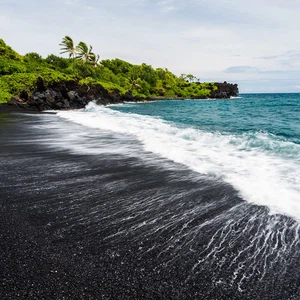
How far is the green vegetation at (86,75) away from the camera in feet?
128

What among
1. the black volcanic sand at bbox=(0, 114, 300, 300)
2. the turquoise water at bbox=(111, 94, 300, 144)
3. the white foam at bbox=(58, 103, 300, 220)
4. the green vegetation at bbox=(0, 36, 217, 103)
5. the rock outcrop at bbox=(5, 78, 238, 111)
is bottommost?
the black volcanic sand at bbox=(0, 114, 300, 300)

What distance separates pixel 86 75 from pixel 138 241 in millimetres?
73957

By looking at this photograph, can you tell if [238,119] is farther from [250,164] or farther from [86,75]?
[86,75]

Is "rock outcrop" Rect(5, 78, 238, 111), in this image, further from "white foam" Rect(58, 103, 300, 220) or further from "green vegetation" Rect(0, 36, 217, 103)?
"white foam" Rect(58, 103, 300, 220)

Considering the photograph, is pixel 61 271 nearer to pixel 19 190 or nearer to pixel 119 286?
pixel 119 286

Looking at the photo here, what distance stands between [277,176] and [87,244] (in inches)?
208

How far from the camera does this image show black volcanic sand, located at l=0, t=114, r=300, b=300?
2.55 metres

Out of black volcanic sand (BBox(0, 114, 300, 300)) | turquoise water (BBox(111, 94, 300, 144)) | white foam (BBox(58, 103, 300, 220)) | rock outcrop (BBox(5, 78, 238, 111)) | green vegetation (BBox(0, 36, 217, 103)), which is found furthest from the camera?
green vegetation (BBox(0, 36, 217, 103))

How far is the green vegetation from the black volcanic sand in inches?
1265

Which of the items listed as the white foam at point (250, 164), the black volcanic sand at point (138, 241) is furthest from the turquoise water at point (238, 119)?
the black volcanic sand at point (138, 241)

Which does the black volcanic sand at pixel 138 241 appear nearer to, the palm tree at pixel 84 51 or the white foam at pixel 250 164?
the white foam at pixel 250 164

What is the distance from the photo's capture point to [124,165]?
711cm

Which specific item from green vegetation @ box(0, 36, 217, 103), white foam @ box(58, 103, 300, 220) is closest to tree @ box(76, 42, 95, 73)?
green vegetation @ box(0, 36, 217, 103)

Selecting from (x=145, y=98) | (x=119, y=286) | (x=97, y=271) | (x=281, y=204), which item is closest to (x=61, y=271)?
(x=97, y=271)
